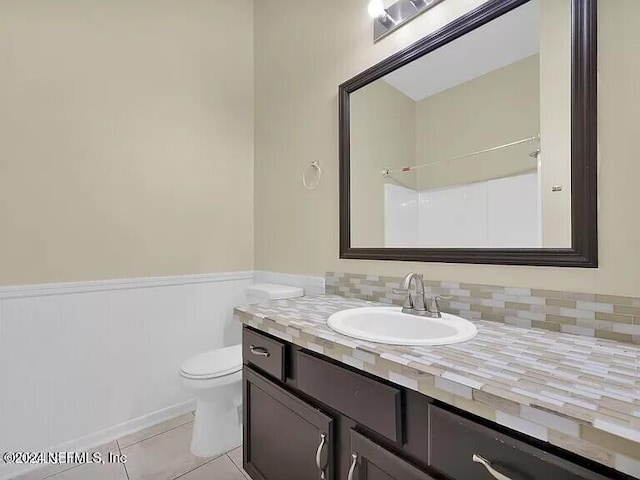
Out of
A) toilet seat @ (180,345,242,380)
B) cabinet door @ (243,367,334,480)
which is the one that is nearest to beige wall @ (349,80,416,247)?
cabinet door @ (243,367,334,480)

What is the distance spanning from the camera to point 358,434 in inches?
33.8

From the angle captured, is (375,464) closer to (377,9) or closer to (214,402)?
(214,402)

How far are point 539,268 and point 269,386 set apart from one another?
40.2 inches

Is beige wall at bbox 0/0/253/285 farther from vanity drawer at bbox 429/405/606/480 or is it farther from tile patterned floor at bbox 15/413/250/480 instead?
vanity drawer at bbox 429/405/606/480

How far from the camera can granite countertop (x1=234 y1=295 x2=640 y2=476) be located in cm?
49

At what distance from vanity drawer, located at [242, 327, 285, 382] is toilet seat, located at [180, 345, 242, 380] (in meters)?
0.40

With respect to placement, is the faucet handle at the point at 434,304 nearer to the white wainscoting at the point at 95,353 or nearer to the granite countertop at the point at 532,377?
the granite countertop at the point at 532,377

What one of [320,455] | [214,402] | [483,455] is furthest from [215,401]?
[483,455]

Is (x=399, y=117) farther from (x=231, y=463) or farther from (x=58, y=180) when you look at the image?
(x=231, y=463)

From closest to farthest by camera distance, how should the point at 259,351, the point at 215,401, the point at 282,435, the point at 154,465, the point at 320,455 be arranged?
the point at 320,455
the point at 282,435
the point at 259,351
the point at 154,465
the point at 215,401

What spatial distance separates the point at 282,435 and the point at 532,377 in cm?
85

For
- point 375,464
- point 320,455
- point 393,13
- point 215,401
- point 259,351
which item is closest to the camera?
point 375,464

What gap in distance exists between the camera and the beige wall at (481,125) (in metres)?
1.09

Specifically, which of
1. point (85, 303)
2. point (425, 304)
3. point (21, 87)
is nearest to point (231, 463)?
point (85, 303)
